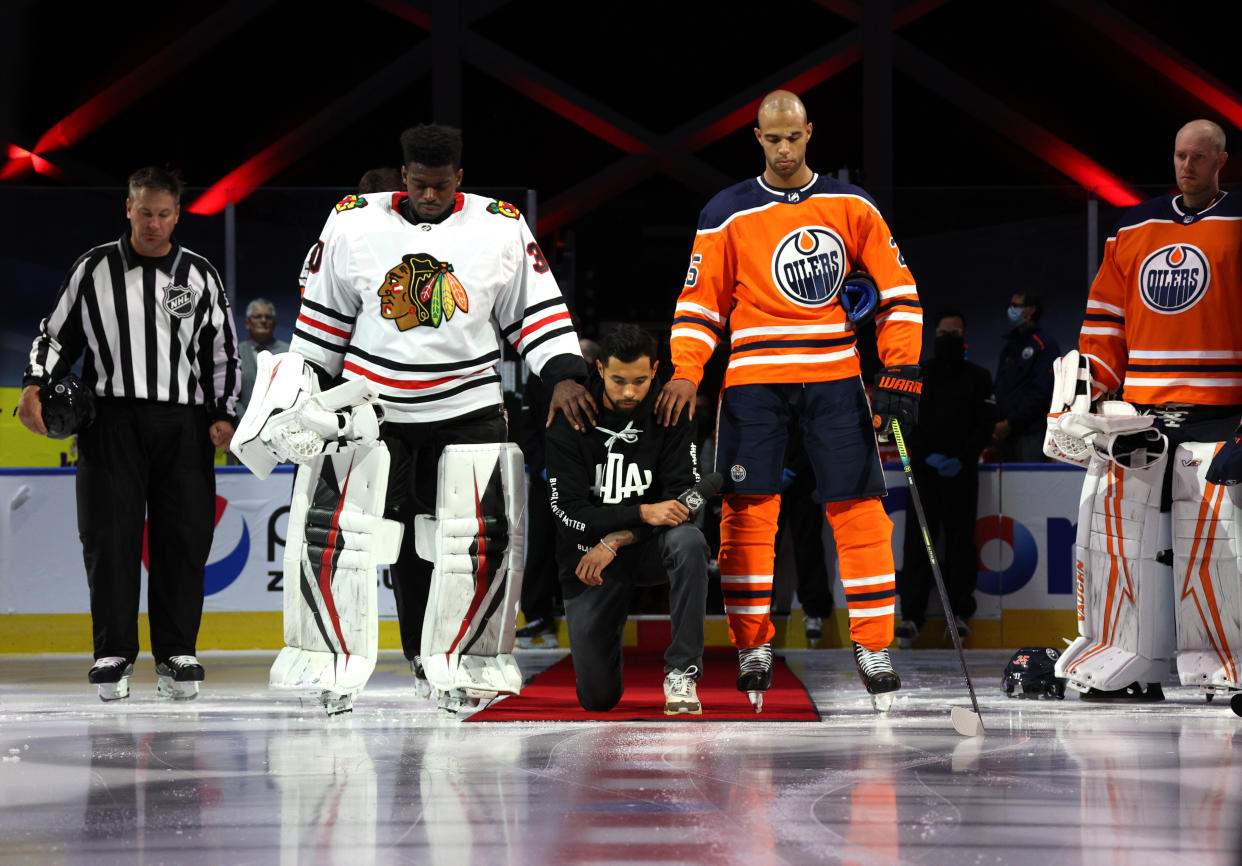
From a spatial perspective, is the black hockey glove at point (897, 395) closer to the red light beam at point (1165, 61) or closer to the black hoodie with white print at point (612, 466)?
the black hoodie with white print at point (612, 466)

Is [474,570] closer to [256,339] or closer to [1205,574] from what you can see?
[1205,574]

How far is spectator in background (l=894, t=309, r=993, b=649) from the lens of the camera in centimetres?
569

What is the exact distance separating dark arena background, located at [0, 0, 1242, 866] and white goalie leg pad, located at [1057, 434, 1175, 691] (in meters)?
0.16

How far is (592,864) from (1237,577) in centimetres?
243

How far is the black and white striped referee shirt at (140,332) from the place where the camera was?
4129 millimetres

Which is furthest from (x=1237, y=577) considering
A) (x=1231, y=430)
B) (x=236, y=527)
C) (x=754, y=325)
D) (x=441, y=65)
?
(x=441, y=65)

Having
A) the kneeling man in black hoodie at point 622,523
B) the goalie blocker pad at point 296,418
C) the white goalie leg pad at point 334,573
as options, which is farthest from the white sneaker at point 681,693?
the goalie blocker pad at point 296,418

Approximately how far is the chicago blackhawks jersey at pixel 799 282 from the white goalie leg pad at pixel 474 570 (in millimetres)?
618

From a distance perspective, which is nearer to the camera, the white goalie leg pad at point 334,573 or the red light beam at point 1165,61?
the white goalie leg pad at point 334,573

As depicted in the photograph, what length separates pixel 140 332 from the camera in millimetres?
4145

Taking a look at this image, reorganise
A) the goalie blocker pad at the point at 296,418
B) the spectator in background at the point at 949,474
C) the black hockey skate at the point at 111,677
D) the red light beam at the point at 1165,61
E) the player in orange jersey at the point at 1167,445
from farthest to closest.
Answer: the red light beam at the point at 1165,61 < the spectator in background at the point at 949,474 < the black hockey skate at the point at 111,677 < the player in orange jersey at the point at 1167,445 < the goalie blocker pad at the point at 296,418

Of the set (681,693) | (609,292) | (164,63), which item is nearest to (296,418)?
(681,693)

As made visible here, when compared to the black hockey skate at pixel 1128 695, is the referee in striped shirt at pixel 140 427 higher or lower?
higher

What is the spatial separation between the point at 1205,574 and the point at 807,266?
56.1 inches
